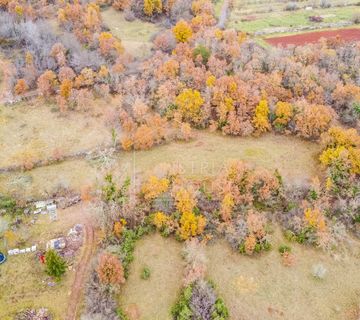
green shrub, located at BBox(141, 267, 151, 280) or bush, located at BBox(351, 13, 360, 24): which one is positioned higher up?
bush, located at BBox(351, 13, 360, 24)

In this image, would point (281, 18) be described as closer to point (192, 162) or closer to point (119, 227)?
point (192, 162)

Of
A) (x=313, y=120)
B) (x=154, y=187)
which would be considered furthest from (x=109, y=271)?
(x=313, y=120)

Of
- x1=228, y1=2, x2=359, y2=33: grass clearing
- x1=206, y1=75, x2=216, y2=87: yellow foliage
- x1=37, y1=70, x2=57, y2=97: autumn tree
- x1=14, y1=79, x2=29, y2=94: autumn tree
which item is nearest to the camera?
x1=206, y1=75, x2=216, y2=87: yellow foliage

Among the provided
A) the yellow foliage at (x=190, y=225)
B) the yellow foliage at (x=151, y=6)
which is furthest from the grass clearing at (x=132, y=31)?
the yellow foliage at (x=190, y=225)

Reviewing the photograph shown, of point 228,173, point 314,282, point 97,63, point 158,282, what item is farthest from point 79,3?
point 314,282

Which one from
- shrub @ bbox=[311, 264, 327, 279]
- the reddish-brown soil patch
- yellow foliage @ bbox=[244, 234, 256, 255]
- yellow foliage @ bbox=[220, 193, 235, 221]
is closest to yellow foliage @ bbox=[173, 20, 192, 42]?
the reddish-brown soil patch

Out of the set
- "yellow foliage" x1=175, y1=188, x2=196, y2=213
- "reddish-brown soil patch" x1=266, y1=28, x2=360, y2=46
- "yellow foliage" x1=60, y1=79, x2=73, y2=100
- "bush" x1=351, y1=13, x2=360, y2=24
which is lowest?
"yellow foliage" x1=175, y1=188, x2=196, y2=213

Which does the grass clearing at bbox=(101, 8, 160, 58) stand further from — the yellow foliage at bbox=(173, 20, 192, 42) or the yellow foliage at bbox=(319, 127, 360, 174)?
the yellow foliage at bbox=(319, 127, 360, 174)

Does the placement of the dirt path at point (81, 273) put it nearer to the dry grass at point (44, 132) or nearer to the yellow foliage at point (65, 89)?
the dry grass at point (44, 132)

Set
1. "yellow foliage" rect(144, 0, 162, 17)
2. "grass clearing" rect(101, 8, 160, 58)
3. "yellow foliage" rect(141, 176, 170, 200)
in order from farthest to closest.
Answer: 1. "yellow foliage" rect(144, 0, 162, 17)
2. "grass clearing" rect(101, 8, 160, 58)
3. "yellow foliage" rect(141, 176, 170, 200)
